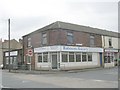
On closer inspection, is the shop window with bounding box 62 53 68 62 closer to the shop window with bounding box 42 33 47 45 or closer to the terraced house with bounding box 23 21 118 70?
the terraced house with bounding box 23 21 118 70

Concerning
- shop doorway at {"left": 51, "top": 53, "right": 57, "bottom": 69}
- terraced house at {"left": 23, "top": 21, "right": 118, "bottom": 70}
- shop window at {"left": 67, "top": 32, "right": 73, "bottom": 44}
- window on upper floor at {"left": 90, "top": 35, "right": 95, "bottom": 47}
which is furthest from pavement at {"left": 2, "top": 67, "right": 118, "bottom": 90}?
window on upper floor at {"left": 90, "top": 35, "right": 95, "bottom": 47}

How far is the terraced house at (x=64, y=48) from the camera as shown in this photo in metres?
29.4

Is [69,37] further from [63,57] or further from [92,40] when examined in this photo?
[92,40]

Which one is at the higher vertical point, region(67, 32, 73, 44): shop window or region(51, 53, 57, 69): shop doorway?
region(67, 32, 73, 44): shop window

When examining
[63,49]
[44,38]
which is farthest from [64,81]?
[44,38]

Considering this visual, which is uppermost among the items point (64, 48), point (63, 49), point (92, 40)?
point (92, 40)

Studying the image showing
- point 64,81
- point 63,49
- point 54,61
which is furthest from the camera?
point 54,61

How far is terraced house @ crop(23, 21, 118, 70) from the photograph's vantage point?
96.5 ft

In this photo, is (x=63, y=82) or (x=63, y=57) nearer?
(x=63, y=82)

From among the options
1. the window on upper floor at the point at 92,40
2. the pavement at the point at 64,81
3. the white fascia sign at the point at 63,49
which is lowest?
the pavement at the point at 64,81

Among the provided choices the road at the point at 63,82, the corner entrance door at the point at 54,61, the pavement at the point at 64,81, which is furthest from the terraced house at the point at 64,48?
the road at the point at 63,82

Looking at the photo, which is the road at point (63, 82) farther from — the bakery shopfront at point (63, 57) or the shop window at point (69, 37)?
the shop window at point (69, 37)

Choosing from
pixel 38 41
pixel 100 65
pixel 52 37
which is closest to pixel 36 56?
pixel 38 41

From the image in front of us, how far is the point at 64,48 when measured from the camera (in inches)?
1151
